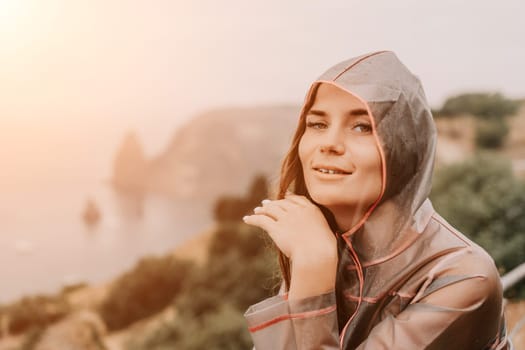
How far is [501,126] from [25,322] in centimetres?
1168

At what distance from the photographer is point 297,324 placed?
812 millimetres

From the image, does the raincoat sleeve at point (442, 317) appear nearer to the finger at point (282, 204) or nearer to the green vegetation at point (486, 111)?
the finger at point (282, 204)

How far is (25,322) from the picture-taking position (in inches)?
435

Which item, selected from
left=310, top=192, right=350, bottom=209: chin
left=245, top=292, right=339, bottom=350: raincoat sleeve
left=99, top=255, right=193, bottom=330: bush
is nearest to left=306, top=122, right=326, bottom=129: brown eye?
left=310, top=192, right=350, bottom=209: chin

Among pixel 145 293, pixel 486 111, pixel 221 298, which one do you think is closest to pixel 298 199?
pixel 221 298

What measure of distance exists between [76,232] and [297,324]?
15700mm

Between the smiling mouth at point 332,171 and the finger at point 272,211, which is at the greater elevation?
the smiling mouth at point 332,171

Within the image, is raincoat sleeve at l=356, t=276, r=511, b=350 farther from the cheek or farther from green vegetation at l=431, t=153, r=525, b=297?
green vegetation at l=431, t=153, r=525, b=297

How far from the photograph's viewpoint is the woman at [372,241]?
0.80 meters

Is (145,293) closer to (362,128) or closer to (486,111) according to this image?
(486,111)

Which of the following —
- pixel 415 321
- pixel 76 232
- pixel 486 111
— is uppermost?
pixel 415 321

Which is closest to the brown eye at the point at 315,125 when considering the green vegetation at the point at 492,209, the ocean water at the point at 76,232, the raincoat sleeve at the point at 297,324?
the raincoat sleeve at the point at 297,324

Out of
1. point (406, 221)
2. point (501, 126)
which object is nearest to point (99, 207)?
point (501, 126)

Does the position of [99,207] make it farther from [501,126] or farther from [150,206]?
[501,126]
